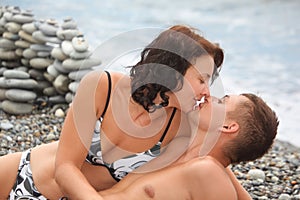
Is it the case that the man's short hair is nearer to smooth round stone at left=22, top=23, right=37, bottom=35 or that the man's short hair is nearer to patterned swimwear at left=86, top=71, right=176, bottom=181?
patterned swimwear at left=86, top=71, right=176, bottom=181

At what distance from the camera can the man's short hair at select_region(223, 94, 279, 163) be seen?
1.83 metres

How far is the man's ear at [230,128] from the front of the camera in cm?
184

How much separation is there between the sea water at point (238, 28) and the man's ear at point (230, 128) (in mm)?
2561

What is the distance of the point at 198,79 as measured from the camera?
5.74ft

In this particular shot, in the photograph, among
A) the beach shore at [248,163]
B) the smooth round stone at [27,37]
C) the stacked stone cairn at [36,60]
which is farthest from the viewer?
the smooth round stone at [27,37]

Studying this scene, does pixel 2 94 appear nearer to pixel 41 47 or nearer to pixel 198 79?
pixel 41 47

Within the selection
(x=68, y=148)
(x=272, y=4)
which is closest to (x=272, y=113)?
(x=68, y=148)

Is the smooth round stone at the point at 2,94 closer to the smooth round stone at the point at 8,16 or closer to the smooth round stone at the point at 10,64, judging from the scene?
the smooth round stone at the point at 10,64

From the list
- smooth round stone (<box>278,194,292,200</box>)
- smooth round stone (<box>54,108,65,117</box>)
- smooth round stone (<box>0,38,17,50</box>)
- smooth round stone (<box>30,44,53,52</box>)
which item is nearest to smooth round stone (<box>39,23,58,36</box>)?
smooth round stone (<box>30,44,53,52</box>)

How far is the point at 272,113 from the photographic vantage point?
1.86m

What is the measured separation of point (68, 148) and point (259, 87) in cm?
396

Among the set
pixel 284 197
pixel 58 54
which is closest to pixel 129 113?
pixel 284 197

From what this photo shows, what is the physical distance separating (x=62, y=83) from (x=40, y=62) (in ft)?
1.15

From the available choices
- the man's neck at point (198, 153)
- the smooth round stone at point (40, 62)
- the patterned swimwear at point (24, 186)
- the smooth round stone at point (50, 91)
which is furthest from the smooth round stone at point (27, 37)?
the man's neck at point (198, 153)
